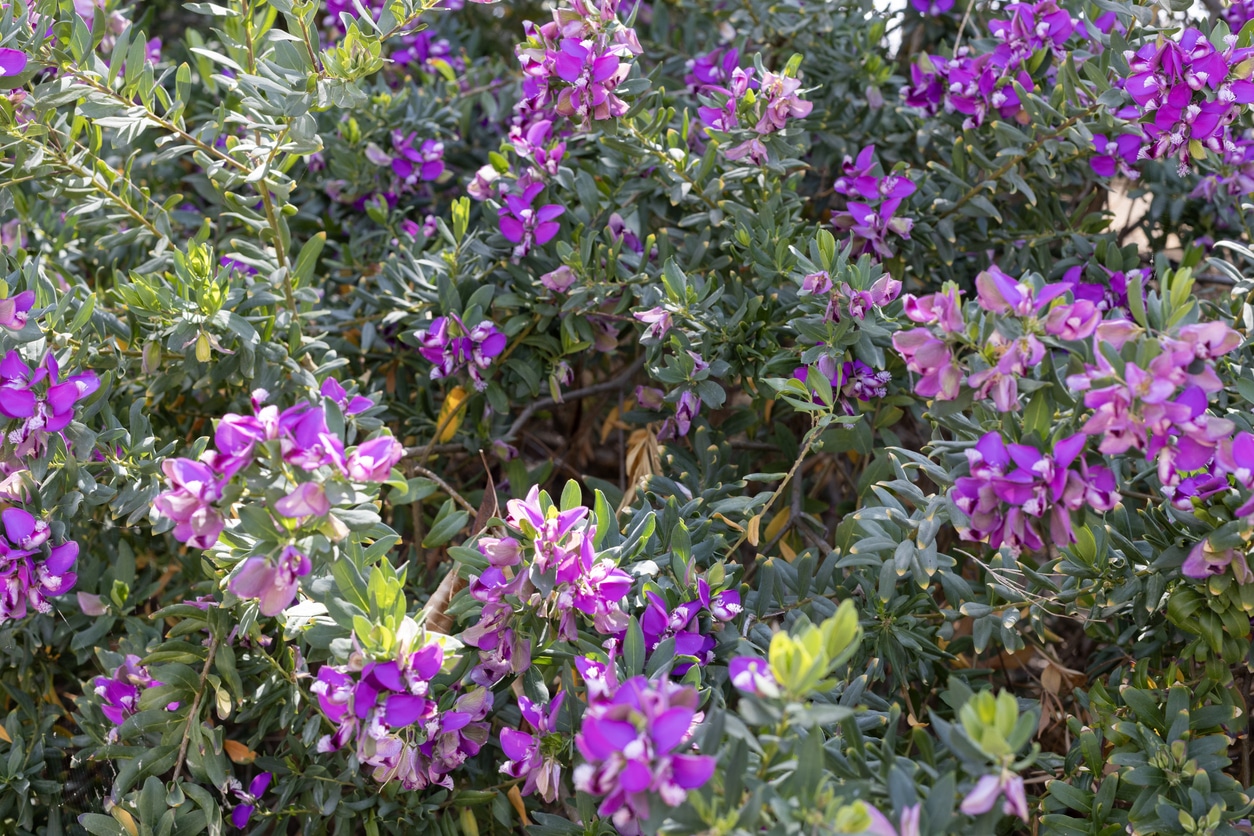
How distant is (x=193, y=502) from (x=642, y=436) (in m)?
1.18

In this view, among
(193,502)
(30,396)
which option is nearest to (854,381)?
(193,502)

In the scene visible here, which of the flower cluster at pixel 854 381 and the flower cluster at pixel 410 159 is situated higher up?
the flower cluster at pixel 854 381

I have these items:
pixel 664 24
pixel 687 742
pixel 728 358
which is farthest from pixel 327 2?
pixel 687 742

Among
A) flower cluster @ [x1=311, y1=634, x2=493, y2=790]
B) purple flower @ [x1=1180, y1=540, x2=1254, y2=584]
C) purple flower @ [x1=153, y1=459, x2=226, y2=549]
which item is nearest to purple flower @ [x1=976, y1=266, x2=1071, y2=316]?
purple flower @ [x1=1180, y1=540, x2=1254, y2=584]

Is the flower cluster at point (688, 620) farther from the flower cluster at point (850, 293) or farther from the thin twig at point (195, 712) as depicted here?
the thin twig at point (195, 712)

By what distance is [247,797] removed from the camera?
178cm

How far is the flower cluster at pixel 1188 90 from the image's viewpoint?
1698 mm

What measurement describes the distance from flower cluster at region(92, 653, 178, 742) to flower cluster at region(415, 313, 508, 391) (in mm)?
753

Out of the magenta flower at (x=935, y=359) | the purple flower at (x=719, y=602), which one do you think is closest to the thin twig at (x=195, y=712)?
the purple flower at (x=719, y=602)

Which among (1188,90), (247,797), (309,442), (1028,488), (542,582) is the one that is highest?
(1188,90)

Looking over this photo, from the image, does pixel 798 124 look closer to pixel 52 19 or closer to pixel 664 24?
pixel 664 24

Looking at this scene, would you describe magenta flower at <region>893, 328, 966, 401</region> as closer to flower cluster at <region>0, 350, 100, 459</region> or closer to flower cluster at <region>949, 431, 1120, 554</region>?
flower cluster at <region>949, 431, 1120, 554</region>

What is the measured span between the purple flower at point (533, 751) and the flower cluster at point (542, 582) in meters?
0.08

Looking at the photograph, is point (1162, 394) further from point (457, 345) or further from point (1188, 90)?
point (457, 345)
